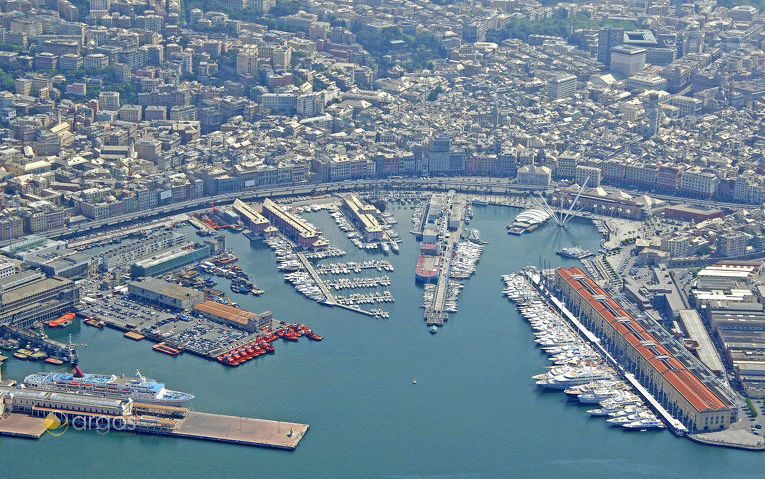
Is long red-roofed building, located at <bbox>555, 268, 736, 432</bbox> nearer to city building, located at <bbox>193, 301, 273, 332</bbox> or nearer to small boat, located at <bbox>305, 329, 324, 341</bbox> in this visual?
small boat, located at <bbox>305, 329, 324, 341</bbox>

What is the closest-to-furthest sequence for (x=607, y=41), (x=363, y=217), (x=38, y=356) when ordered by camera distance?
1. (x=38, y=356)
2. (x=363, y=217)
3. (x=607, y=41)

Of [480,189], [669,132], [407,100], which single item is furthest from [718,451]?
[407,100]

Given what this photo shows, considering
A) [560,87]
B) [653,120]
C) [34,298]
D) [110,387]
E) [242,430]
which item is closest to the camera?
[242,430]

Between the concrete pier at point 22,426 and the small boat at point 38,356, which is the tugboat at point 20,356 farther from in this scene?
the concrete pier at point 22,426

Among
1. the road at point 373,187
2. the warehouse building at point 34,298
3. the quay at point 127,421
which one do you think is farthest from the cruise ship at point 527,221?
the quay at point 127,421

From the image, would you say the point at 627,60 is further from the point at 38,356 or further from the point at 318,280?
the point at 38,356

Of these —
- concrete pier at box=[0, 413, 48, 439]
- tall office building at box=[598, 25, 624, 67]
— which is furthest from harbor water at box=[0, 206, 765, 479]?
tall office building at box=[598, 25, 624, 67]

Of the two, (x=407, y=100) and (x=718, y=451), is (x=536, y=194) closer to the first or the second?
(x=407, y=100)

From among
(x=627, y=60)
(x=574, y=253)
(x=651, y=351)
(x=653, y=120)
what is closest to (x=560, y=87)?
(x=627, y=60)
